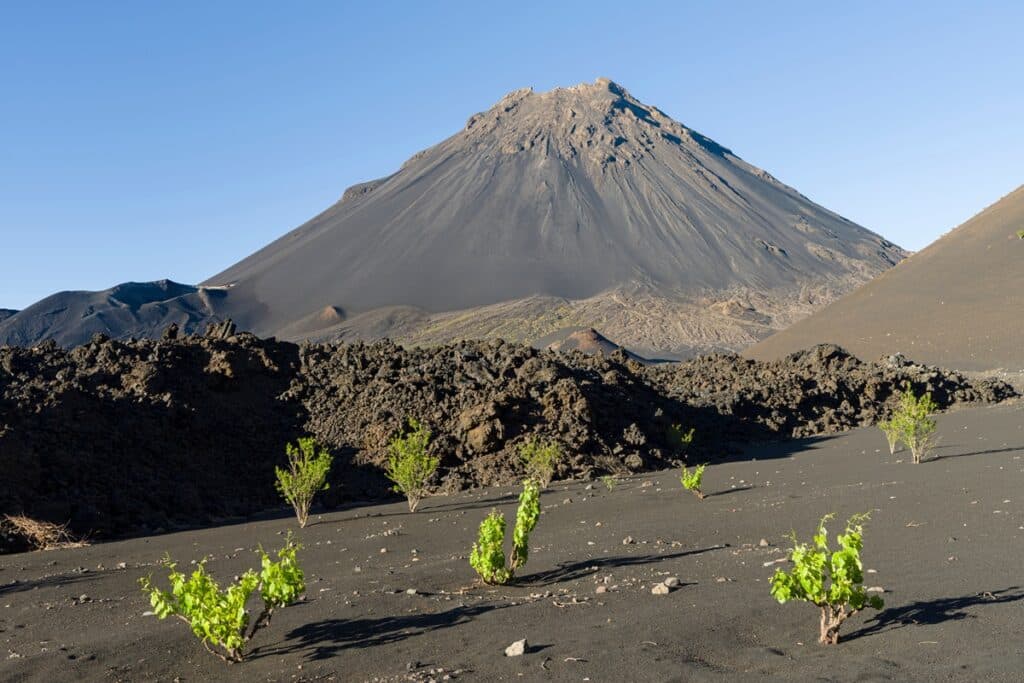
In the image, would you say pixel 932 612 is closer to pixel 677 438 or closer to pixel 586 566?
pixel 586 566

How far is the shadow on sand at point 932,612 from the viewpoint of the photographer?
16.7ft

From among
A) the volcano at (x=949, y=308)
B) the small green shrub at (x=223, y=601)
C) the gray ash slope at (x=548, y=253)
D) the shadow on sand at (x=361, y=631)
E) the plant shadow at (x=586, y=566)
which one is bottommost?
the plant shadow at (x=586, y=566)

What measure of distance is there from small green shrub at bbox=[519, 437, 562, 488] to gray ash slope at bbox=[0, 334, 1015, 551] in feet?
0.77

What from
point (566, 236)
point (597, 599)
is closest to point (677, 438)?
point (597, 599)

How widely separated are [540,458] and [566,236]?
337 feet

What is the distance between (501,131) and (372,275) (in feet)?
139

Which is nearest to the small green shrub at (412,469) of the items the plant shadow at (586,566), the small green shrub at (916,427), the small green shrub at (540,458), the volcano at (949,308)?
the small green shrub at (540,458)

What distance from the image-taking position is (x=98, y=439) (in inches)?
520

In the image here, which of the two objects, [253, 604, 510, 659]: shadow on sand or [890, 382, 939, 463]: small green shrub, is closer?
[253, 604, 510, 659]: shadow on sand

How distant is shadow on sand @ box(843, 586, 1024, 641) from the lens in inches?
201

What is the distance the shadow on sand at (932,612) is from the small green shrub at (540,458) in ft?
Result: 26.1

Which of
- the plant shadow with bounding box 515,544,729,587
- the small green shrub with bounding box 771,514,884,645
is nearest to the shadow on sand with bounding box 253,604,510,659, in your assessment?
the plant shadow with bounding box 515,544,729,587

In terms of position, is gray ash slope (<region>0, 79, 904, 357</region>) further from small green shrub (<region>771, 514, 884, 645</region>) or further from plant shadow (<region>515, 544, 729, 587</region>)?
small green shrub (<region>771, 514, 884, 645</region>)

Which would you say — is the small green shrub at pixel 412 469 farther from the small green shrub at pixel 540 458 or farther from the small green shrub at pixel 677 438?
the small green shrub at pixel 677 438
